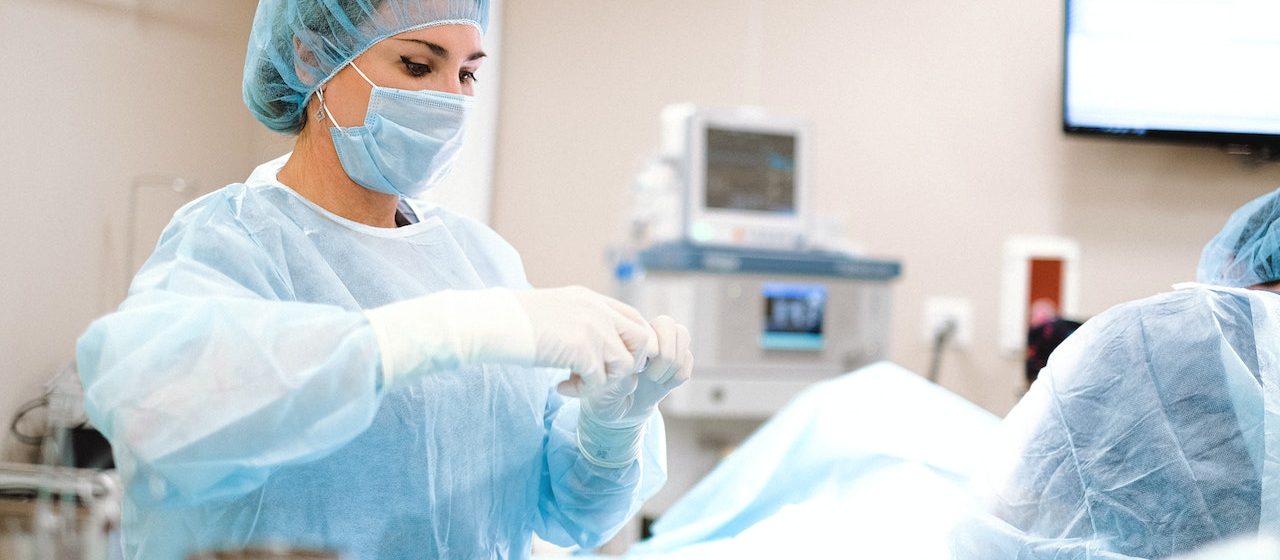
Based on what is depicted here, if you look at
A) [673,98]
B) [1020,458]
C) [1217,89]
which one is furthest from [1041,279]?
[1020,458]

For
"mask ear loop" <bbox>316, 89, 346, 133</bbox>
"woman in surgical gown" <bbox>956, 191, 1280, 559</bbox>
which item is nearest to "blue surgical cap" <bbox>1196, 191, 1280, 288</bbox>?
"woman in surgical gown" <bbox>956, 191, 1280, 559</bbox>

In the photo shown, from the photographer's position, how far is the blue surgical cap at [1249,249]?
120 cm

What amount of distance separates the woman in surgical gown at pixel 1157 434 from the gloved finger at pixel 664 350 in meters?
0.40

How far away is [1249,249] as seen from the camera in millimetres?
1224

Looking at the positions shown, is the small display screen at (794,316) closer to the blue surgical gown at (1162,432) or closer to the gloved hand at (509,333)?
the blue surgical gown at (1162,432)

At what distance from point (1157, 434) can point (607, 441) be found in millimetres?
548

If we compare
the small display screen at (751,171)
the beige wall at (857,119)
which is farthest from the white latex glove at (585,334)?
the beige wall at (857,119)

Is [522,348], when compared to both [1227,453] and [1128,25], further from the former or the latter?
[1128,25]

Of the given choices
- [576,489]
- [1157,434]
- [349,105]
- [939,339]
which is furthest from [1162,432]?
[939,339]

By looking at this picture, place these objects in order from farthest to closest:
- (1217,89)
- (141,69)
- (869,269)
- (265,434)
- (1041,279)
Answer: (1041,279)
(1217,89)
(869,269)
(141,69)
(265,434)

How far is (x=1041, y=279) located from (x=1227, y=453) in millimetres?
2090

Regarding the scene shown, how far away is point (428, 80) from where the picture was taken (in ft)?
3.53

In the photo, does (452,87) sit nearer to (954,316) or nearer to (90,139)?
(90,139)

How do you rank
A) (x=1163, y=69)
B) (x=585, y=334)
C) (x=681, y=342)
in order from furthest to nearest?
(x=1163, y=69)
(x=681, y=342)
(x=585, y=334)
